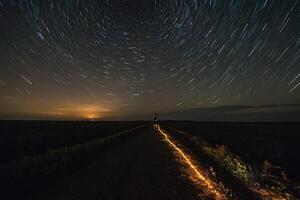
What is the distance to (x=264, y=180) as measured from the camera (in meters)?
11.0

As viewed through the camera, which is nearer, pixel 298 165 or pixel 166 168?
pixel 166 168

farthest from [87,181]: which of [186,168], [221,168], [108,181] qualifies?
[221,168]

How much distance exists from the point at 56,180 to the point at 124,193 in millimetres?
3528

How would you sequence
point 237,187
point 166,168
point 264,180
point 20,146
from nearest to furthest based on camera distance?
point 237,187 → point 264,180 → point 166,168 → point 20,146

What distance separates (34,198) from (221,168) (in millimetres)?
9529

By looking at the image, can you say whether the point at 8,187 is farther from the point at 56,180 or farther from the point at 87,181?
the point at 87,181

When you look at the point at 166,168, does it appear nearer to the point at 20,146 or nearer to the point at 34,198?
the point at 34,198

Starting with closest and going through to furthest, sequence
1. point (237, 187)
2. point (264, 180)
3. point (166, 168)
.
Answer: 1. point (237, 187)
2. point (264, 180)
3. point (166, 168)

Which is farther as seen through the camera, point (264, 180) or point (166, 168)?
point (166, 168)

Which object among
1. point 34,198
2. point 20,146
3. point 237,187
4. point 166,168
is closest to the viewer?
point 34,198

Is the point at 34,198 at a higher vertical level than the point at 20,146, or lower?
lower

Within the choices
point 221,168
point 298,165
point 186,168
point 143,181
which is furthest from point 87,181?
point 298,165

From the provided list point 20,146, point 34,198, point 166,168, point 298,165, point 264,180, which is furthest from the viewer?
point 20,146

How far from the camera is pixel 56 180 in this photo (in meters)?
10.5
